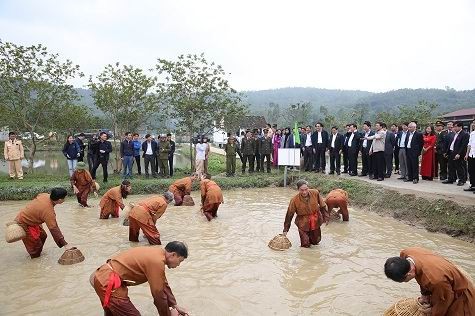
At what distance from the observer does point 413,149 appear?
12195 millimetres

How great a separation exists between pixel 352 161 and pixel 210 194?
6.64 m

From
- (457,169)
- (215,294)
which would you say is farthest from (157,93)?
(215,294)

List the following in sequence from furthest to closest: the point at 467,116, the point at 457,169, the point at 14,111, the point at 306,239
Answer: the point at 467,116
the point at 14,111
the point at 457,169
the point at 306,239

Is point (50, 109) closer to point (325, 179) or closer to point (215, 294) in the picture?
point (325, 179)

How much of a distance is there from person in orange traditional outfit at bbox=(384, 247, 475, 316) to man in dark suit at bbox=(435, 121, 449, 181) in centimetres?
873

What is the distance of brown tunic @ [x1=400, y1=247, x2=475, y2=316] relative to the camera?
395cm

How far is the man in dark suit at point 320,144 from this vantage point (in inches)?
606

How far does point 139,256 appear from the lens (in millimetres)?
4324

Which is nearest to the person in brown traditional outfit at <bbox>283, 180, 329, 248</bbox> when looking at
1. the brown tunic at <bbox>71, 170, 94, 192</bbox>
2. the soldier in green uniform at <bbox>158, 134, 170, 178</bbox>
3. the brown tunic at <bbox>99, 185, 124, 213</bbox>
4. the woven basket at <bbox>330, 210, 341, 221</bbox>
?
the woven basket at <bbox>330, 210, 341, 221</bbox>

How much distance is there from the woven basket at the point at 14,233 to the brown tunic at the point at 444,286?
6.10m

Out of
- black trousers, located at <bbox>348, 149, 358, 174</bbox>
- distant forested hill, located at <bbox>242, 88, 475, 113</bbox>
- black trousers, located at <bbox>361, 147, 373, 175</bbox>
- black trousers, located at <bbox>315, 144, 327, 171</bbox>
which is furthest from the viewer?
distant forested hill, located at <bbox>242, 88, 475, 113</bbox>

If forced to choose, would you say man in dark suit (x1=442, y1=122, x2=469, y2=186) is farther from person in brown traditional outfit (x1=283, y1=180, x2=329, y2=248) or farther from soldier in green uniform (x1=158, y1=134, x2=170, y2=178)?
soldier in green uniform (x1=158, y1=134, x2=170, y2=178)

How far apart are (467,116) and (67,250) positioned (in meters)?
36.8

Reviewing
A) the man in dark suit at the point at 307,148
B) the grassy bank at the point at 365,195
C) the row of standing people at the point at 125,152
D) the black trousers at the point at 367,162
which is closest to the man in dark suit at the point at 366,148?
the black trousers at the point at 367,162
